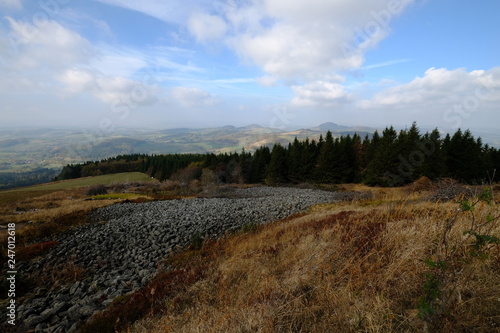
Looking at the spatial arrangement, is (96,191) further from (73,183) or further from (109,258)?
(109,258)

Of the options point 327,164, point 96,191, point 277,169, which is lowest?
point 96,191

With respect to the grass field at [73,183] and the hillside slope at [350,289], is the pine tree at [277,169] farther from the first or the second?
the hillside slope at [350,289]

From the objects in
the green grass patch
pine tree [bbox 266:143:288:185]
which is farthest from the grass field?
pine tree [bbox 266:143:288:185]

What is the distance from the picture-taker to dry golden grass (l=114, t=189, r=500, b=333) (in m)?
2.47

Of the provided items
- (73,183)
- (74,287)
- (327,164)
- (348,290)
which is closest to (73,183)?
(73,183)

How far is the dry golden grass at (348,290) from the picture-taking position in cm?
247

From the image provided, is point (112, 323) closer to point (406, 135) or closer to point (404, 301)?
point (404, 301)

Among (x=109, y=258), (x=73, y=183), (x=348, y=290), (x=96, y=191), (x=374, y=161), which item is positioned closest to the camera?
(x=348, y=290)

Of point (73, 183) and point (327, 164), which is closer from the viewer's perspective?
point (327, 164)

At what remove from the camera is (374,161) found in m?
36.8

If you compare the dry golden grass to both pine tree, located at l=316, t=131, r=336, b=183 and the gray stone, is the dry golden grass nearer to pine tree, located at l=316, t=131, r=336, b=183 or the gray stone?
the gray stone

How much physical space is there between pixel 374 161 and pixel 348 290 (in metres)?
39.4

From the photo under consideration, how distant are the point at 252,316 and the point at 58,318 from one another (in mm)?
4883

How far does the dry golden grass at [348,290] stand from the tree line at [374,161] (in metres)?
35.4
